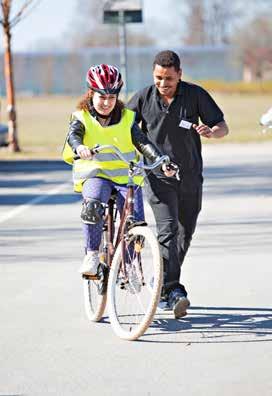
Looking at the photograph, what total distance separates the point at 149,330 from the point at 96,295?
615 millimetres

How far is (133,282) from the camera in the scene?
7.76m

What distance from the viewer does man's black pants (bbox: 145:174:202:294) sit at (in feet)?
27.2

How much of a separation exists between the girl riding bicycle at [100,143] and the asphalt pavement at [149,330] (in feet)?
2.30

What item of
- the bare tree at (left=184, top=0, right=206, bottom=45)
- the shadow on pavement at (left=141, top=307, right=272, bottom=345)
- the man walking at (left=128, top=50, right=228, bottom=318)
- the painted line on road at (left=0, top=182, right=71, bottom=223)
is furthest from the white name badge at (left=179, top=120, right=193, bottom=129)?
the bare tree at (left=184, top=0, right=206, bottom=45)

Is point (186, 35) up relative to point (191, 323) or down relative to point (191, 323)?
down

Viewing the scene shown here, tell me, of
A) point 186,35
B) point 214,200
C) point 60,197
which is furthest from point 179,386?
Result: point 186,35

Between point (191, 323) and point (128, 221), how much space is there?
0.82 meters

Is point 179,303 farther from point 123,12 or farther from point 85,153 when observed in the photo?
point 123,12

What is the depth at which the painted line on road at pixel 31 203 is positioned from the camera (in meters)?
15.1

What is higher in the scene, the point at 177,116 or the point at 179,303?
the point at 177,116

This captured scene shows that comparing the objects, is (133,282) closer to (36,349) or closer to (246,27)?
(36,349)

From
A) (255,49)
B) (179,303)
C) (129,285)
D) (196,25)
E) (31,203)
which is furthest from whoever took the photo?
(196,25)

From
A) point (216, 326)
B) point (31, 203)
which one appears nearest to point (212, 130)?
point (216, 326)

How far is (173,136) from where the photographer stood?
332 inches
